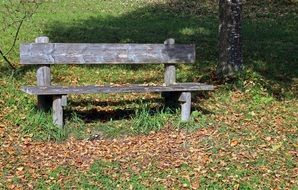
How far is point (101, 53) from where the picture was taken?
8.43 meters

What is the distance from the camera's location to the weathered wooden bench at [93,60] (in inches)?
311

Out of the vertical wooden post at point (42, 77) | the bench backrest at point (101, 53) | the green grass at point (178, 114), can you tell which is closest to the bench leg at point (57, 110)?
the green grass at point (178, 114)

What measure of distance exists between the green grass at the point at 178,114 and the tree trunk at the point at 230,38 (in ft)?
1.04

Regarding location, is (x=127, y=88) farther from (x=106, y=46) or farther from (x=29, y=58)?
(x=29, y=58)

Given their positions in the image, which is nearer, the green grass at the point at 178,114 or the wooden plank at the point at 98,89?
the green grass at the point at 178,114

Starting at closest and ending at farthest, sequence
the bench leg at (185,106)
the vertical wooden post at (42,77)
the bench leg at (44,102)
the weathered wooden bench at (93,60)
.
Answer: the weathered wooden bench at (93,60)
the vertical wooden post at (42,77)
the bench leg at (44,102)
the bench leg at (185,106)

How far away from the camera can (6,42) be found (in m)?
13.8

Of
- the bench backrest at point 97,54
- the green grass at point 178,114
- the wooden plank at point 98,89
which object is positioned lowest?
the green grass at point 178,114

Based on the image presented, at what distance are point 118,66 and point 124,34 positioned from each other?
3806 mm

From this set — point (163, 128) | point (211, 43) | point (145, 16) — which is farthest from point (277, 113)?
point (145, 16)

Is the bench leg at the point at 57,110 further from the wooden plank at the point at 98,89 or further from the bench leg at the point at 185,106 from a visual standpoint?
the bench leg at the point at 185,106

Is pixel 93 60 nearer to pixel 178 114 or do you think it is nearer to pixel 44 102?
pixel 44 102

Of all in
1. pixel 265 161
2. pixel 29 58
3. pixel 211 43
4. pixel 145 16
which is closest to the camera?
pixel 265 161

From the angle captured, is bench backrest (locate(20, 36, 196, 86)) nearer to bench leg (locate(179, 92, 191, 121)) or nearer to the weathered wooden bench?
the weathered wooden bench
